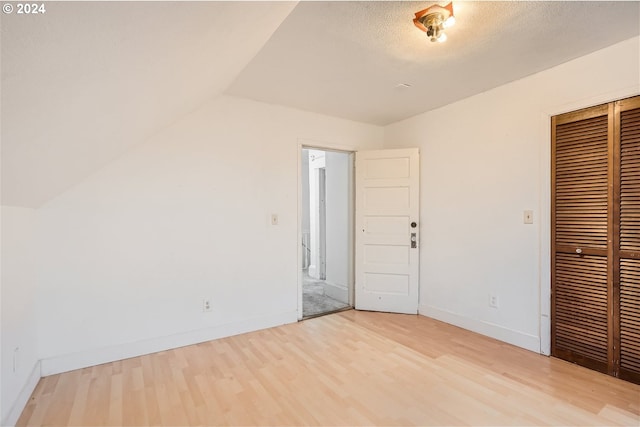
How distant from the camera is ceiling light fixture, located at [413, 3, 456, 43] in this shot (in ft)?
5.27

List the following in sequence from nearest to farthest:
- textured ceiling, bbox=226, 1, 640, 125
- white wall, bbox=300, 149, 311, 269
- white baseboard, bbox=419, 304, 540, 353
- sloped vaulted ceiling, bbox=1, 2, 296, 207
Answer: sloped vaulted ceiling, bbox=1, 2, 296, 207 < textured ceiling, bbox=226, 1, 640, 125 < white baseboard, bbox=419, 304, 540, 353 < white wall, bbox=300, 149, 311, 269

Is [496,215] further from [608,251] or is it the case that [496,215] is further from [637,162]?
[637,162]

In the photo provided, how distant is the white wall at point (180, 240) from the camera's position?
2.24 metres

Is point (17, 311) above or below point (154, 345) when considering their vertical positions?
above

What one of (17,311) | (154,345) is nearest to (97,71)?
(17,311)

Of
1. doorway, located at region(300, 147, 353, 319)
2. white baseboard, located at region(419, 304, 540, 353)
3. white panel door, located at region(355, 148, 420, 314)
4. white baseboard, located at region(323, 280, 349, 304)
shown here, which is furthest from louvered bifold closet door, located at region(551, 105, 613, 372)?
white baseboard, located at region(323, 280, 349, 304)

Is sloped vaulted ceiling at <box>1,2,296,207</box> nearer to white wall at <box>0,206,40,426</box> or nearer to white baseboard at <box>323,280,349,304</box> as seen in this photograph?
white wall at <box>0,206,40,426</box>

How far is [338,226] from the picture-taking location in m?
4.15

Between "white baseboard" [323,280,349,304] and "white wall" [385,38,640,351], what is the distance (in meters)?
0.99

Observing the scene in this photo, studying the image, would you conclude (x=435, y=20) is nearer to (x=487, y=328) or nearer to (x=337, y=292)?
(x=487, y=328)

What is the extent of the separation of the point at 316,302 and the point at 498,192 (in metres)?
2.56

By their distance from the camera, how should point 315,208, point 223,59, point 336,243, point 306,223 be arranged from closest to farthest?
point 223,59, point 336,243, point 315,208, point 306,223

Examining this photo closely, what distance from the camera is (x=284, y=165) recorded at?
10.5 ft

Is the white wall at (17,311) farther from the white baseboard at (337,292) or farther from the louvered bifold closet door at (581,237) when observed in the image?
the louvered bifold closet door at (581,237)
